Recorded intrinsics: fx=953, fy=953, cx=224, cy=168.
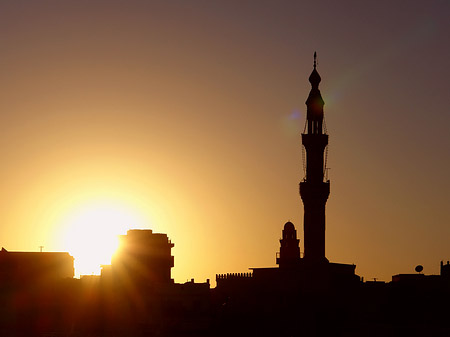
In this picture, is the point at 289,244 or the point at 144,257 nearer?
the point at 289,244

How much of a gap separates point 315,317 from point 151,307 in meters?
19.9

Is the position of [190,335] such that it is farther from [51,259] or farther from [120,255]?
[51,259]

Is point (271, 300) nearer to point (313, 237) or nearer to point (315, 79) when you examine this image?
point (313, 237)

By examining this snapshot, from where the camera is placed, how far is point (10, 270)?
111312 mm

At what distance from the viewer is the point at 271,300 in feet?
292

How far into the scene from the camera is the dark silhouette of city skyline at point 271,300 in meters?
85.4

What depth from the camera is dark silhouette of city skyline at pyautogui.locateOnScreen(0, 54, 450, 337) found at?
85.4 metres

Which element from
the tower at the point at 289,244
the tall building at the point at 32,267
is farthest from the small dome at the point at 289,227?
the tall building at the point at 32,267

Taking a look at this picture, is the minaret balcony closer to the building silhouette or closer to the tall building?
the building silhouette

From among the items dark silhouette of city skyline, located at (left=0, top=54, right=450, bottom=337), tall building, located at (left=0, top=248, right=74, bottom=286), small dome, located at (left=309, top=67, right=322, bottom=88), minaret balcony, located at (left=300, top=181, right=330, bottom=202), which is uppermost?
small dome, located at (left=309, top=67, right=322, bottom=88)

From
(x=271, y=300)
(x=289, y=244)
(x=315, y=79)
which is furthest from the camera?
(x=289, y=244)

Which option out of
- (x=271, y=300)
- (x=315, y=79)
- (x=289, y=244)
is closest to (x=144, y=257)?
(x=289, y=244)

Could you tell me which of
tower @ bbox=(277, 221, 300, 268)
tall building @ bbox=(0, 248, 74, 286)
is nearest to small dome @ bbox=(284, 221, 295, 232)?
tower @ bbox=(277, 221, 300, 268)

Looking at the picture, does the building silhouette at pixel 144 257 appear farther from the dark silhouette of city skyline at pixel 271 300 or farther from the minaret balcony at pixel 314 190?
the minaret balcony at pixel 314 190
